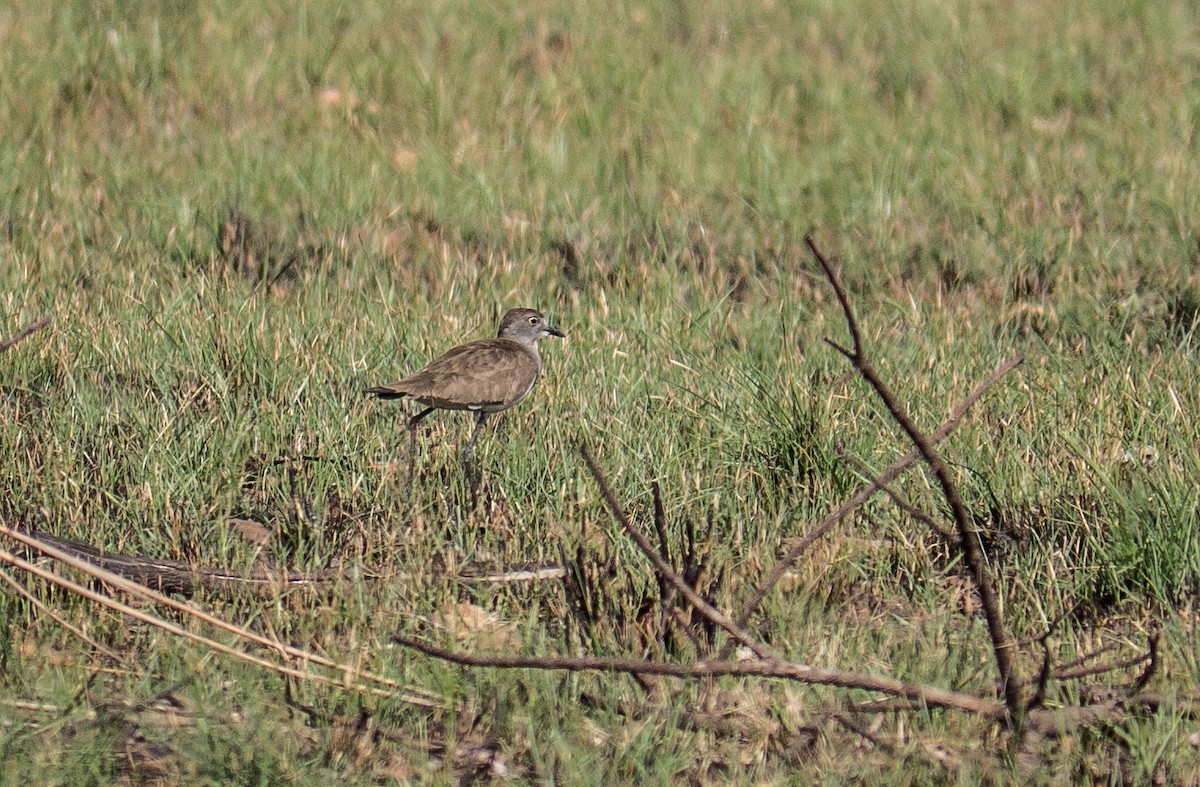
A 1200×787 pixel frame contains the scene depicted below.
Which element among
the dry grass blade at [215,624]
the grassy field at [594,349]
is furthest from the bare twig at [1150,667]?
the dry grass blade at [215,624]

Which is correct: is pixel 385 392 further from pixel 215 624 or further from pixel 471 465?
pixel 215 624

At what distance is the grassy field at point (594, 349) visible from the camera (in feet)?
12.9

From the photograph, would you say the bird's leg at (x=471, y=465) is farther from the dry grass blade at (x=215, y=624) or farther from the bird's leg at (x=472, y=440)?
the dry grass blade at (x=215, y=624)

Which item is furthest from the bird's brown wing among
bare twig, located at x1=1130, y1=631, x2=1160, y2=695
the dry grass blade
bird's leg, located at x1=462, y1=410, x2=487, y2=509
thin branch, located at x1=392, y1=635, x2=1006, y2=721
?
bare twig, located at x1=1130, y1=631, x2=1160, y2=695

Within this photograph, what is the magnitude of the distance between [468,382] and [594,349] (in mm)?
984

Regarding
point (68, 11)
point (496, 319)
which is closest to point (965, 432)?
point (496, 319)

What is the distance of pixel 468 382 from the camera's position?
18.4 ft

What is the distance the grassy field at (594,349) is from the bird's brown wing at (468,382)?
0.53ft

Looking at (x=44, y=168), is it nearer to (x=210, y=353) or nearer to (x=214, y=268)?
(x=214, y=268)

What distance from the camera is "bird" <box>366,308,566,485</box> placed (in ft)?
18.2

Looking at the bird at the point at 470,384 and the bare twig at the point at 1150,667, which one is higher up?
the bare twig at the point at 1150,667

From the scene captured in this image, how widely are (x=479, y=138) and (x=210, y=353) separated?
10.5ft

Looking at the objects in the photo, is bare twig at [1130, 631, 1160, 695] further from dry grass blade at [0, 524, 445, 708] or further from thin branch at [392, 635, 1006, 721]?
dry grass blade at [0, 524, 445, 708]

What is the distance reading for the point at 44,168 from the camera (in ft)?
26.8
